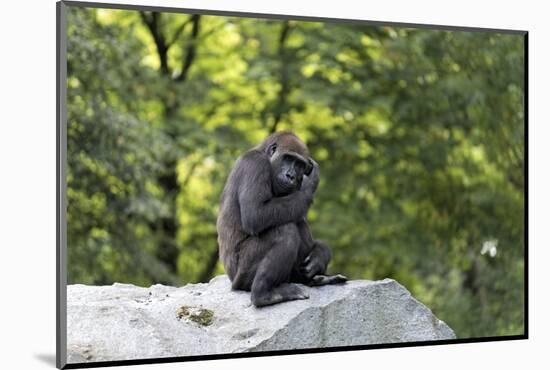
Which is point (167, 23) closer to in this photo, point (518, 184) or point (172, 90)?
point (172, 90)

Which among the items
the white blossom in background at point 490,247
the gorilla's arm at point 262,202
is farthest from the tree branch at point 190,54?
the gorilla's arm at point 262,202

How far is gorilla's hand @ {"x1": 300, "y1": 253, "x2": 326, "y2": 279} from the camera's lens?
6191mm

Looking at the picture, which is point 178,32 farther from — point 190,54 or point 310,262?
point 310,262

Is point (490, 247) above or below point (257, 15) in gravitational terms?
below

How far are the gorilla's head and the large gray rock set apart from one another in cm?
77

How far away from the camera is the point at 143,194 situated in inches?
378

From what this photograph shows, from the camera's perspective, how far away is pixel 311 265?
6.19 metres

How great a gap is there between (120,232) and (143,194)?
577 mm

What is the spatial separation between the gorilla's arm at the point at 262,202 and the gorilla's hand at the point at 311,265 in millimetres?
337

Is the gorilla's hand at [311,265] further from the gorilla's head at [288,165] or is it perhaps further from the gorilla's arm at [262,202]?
the gorilla's head at [288,165]

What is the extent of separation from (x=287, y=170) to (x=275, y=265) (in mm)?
659

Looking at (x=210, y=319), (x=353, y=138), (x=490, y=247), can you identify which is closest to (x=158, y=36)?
(x=353, y=138)

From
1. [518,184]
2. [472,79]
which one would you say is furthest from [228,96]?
[518,184]

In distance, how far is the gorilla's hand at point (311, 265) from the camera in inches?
244
